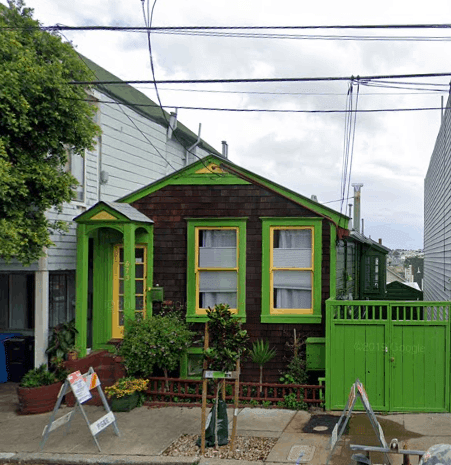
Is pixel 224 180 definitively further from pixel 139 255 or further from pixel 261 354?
pixel 261 354

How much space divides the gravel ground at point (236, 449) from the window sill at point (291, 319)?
2.96 m

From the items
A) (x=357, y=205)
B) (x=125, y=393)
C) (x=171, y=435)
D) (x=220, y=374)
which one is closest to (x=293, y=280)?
(x=220, y=374)

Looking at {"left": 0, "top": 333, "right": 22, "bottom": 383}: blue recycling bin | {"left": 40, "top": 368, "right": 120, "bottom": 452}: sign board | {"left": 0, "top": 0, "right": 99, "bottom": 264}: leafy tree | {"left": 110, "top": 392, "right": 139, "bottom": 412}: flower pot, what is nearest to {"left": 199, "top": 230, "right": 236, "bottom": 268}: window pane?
{"left": 0, "top": 0, "right": 99, "bottom": 264}: leafy tree

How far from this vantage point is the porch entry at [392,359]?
9586mm

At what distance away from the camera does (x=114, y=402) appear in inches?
391

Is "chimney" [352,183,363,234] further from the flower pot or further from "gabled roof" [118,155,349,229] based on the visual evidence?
the flower pot

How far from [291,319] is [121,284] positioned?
3.82 meters

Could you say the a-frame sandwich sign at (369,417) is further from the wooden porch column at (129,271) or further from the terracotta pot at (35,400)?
the terracotta pot at (35,400)

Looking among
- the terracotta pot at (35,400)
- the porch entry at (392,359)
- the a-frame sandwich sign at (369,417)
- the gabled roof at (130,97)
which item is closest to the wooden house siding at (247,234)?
the porch entry at (392,359)

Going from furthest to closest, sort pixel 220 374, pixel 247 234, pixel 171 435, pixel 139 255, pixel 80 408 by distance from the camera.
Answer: pixel 139 255 → pixel 247 234 → pixel 171 435 → pixel 80 408 → pixel 220 374

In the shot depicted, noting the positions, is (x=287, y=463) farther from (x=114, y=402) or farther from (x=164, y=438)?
(x=114, y=402)

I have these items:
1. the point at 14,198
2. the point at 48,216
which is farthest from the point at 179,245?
the point at 14,198

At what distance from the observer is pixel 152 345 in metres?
10.2

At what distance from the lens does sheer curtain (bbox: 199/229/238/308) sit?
11.4 meters
